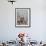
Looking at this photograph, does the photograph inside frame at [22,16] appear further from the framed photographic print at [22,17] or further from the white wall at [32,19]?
the white wall at [32,19]

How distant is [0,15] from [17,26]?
768mm

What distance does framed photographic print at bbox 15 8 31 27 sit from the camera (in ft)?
16.2

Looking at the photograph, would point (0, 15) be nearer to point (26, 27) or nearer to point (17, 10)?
point (17, 10)

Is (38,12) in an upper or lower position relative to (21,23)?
upper

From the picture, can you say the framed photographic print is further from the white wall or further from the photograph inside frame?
the white wall

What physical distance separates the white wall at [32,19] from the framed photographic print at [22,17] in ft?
0.37

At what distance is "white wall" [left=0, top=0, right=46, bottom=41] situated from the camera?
16.1ft

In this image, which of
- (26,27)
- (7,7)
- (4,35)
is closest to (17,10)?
(7,7)

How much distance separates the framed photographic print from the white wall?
0.11 metres

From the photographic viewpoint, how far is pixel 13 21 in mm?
4957

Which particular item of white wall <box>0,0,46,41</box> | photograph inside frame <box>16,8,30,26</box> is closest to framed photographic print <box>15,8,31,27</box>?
photograph inside frame <box>16,8,30,26</box>

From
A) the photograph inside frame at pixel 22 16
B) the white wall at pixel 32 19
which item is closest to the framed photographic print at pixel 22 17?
the photograph inside frame at pixel 22 16

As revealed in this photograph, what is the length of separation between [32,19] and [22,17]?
1.27ft

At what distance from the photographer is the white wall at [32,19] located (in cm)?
492
